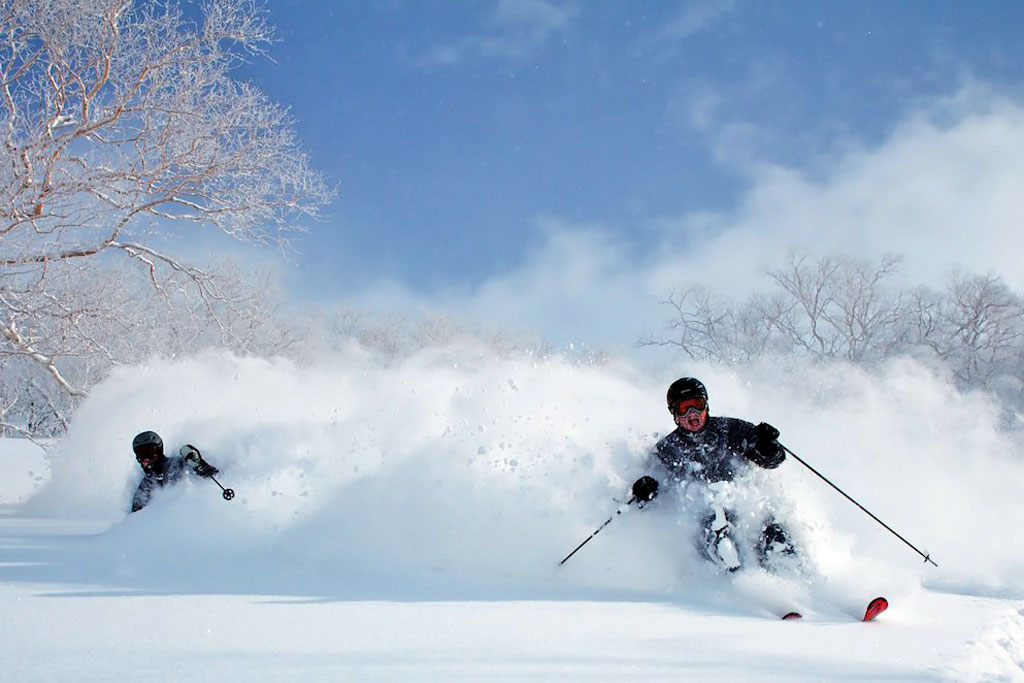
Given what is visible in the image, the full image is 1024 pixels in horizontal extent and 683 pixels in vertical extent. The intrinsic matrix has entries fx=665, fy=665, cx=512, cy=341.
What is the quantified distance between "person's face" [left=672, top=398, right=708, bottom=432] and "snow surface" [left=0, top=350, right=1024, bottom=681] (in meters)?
0.43

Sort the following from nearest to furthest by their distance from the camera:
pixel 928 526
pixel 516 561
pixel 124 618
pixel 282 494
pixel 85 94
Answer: pixel 124 618
pixel 516 561
pixel 282 494
pixel 928 526
pixel 85 94

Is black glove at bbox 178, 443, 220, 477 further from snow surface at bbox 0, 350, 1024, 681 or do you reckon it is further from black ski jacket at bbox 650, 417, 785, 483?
black ski jacket at bbox 650, 417, 785, 483

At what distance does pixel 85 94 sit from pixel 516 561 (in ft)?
32.3

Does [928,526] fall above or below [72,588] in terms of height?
above

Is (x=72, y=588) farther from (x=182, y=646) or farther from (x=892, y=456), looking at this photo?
(x=892, y=456)

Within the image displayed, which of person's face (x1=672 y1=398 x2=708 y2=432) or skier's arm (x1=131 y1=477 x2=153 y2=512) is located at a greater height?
skier's arm (x1=131 y1=477 x2=153 y2=512)

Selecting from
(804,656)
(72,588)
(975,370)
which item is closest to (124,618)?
(72,588)

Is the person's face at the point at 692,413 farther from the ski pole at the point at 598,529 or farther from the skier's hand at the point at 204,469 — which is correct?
the skier's hand at the point at 204,469

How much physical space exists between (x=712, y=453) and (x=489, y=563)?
Answer: 5.47ft

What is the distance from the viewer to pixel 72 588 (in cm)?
354

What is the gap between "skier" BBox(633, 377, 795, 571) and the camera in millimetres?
4309

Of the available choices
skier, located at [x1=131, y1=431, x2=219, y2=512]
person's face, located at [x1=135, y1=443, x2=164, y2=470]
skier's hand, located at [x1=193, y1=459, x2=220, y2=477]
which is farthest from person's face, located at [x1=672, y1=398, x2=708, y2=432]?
person's face, located at [x1=135, y1=443, x2=164, y2=470]

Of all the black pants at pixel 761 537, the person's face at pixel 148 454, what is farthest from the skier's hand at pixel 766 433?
the person's face at pixel 148 454

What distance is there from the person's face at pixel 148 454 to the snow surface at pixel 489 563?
0.46m
